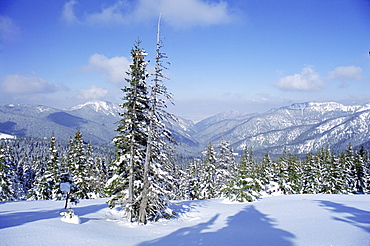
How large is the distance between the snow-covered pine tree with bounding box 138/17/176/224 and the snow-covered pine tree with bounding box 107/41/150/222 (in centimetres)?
65

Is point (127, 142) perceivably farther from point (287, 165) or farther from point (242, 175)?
point (287, 165)

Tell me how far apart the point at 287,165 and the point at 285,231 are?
1259 inches

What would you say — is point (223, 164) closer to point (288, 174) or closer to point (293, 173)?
point (288, 174)

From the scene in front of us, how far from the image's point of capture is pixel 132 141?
1652cm

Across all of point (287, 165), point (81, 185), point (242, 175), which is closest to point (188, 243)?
point (242, 175)

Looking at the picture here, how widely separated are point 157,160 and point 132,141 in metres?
2.66

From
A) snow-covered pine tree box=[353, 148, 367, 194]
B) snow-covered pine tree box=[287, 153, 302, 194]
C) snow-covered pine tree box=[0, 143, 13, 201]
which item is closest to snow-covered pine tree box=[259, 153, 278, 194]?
snow-covered pine tree box=[287, 153, 302, 194]

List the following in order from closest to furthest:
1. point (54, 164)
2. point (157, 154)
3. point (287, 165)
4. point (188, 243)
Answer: point (188, 243) → point (157, 154) → point (54, 164) → point (287, 165)

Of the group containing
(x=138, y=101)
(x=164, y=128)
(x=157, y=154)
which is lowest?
(x=157, y=154)

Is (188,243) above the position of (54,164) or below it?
below

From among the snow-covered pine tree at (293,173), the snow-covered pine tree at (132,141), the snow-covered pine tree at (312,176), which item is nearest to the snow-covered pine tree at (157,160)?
the snow-covered pine tree at (132,141)

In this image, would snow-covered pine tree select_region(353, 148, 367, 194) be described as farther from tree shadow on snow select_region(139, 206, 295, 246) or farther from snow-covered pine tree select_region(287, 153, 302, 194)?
tree shadow on snow select_region(139, 206, 295, 246)

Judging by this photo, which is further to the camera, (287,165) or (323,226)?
(287,165)

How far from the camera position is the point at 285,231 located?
11891 millimetres
